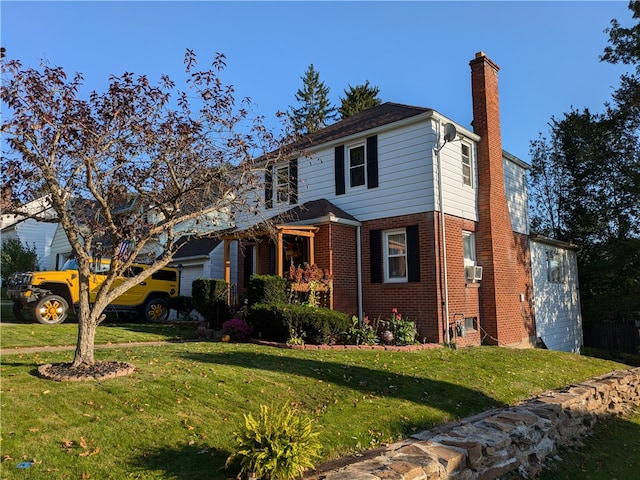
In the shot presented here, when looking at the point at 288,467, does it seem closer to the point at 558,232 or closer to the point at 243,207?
the point at 243,207

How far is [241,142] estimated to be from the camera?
7656 mm

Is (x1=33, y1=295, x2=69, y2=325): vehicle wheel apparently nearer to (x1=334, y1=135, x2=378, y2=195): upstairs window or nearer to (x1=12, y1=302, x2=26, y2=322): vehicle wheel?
(x1=12, y1=302, x2=26, y2=322): vehicle wheel

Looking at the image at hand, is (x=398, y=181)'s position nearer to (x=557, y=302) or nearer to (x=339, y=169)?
(x=339, y=169)

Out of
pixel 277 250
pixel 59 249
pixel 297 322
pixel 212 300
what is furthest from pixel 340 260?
pixel 59 249

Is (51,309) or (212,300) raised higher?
(212,300)

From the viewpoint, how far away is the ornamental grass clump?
13.1 ft

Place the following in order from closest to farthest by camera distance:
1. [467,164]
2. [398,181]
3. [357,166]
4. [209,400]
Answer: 1. [209,400]
2. [398,181]
3. [467,164]
4. [357,166]

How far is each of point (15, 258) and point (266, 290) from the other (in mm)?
22525

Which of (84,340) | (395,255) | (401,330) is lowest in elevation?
(401,330)

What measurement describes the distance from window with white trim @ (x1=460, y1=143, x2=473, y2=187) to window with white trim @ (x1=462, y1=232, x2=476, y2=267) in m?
1.54

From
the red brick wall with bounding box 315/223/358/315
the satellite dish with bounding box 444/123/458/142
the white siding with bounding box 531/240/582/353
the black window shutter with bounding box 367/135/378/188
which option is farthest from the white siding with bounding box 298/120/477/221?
the white siding with bounding box 531/240/582/353

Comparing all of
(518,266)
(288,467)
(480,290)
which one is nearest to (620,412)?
(480,290)

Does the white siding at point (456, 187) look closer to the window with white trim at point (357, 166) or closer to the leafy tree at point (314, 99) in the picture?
the window with white trim at point (357, 166)

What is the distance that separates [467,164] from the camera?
14.2 m
